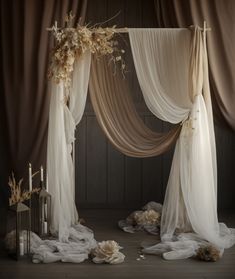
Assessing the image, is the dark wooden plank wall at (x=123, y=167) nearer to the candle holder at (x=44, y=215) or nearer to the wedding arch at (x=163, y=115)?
the wedding arch at (x=163, y=115)

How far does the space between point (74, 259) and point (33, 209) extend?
1.57m

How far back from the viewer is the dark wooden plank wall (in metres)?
5.68

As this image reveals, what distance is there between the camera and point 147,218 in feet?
15.9

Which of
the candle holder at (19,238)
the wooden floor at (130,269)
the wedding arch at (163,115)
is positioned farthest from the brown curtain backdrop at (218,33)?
the candle holder at (19,238)

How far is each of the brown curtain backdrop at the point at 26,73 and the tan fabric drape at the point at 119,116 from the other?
75 centimetres

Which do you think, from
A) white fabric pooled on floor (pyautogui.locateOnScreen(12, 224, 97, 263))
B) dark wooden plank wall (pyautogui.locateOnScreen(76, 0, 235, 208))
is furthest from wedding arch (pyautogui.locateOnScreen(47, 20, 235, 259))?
dark wooden plank wall (pyautogui.locateOnScreen(76, 0, 235, 208))

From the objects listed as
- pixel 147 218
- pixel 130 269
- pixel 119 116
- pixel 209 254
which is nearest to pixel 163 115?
pixel 119 116

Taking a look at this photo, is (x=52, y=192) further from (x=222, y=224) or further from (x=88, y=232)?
(x=222, y=224)

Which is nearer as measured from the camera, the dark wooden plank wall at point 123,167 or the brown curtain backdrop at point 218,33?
the brown curtain backdrop at point 218,33

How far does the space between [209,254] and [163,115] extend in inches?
47.4

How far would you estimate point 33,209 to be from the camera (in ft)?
17.5

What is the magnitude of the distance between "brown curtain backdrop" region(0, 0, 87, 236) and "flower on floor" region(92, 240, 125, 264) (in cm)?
148

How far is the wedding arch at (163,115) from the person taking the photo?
435 centimetres

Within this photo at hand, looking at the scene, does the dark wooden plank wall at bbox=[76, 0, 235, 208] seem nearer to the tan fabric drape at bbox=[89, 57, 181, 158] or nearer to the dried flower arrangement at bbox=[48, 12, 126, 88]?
the tan fabric drape at bbox=[89, 57, 181, 158]
